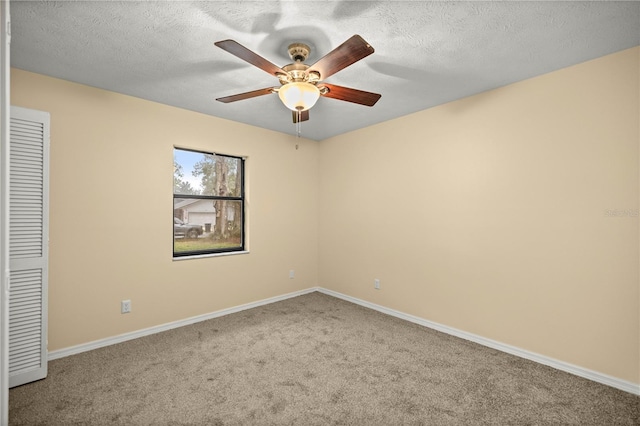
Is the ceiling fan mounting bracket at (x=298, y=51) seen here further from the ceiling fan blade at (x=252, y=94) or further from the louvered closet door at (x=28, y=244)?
the louvered closet door at (x=28, y=244)

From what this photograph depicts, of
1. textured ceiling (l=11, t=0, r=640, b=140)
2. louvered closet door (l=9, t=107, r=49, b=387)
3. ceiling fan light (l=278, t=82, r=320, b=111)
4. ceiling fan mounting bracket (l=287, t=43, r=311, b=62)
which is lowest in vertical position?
louvered closet door (l=9, t=107, r=49, b=387)

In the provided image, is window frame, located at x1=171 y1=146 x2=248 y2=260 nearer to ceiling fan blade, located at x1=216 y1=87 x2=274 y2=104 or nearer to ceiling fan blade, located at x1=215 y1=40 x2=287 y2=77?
ceiling fan blade, located at x1=216 y1=87 x2=274 y2=104

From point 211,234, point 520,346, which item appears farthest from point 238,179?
point 520,346

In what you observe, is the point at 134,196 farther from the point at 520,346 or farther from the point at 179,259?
the point at 520,346

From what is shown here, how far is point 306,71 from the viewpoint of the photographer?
1.89 metres

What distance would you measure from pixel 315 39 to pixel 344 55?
19.6 inches

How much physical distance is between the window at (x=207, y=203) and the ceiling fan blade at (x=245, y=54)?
6.64ft

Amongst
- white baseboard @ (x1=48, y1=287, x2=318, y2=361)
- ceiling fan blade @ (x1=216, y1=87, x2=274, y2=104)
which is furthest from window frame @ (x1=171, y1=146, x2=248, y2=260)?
ceiling fan blade @ (x1=216, y1=87, x2=274, y2=104)

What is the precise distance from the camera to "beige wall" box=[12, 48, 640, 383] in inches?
87.4

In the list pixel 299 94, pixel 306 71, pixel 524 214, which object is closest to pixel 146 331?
pixel 299 94

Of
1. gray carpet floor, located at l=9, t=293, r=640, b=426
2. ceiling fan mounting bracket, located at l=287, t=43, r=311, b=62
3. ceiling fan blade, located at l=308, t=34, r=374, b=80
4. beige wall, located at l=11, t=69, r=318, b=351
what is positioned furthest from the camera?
beige wall, located at l=11, t=69, r=318, b=351

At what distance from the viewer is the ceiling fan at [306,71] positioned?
1.57 metres

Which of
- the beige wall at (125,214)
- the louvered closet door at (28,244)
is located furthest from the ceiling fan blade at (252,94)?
the louvered closet door at (28,244)

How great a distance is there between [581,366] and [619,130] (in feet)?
5.94
